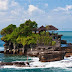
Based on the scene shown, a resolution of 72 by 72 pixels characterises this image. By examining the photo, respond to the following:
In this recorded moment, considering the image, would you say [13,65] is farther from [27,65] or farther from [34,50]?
[34,50]

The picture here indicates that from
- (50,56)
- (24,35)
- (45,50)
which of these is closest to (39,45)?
(45,50)

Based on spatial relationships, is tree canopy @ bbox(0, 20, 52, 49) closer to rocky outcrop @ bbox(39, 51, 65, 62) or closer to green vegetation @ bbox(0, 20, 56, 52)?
green vegetation @ bbox(0, 20, 56, 52)

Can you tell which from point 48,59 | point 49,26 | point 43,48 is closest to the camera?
point 48,59

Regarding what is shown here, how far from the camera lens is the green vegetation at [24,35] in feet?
223

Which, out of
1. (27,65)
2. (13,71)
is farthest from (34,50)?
(13,71)

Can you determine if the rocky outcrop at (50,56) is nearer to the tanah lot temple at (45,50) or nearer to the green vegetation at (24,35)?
the tanah lot temple at (45,50)

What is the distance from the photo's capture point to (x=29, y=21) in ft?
241

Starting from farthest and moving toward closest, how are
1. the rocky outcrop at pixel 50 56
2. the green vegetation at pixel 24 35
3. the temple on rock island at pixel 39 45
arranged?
the green vegetation at pixel 24 35 → the temple on rock island at pixel 39 45 → the rocky outcrop at pixel 50 56

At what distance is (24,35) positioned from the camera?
71812 mm

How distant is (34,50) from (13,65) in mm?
17869

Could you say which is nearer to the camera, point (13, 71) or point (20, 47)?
point (13, 71)

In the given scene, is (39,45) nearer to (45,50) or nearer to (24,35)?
(45,50)

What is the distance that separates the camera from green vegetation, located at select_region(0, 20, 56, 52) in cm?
6794

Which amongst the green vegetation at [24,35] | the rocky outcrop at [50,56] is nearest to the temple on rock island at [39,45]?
the green vegetation at [24,35]
